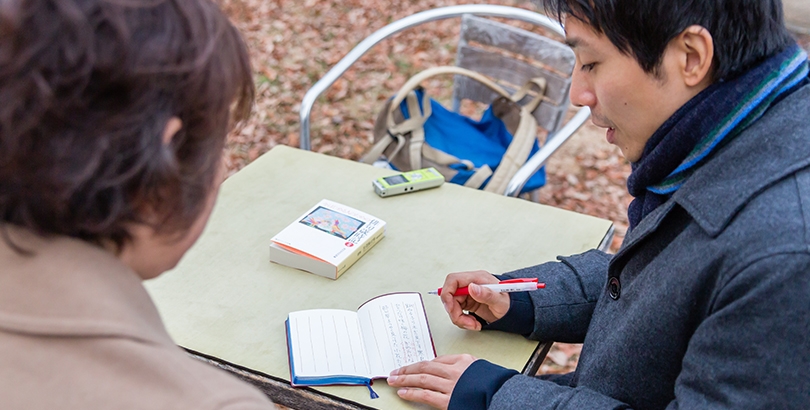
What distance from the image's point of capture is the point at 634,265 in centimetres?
126

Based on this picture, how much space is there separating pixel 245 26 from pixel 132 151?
19.4 feet

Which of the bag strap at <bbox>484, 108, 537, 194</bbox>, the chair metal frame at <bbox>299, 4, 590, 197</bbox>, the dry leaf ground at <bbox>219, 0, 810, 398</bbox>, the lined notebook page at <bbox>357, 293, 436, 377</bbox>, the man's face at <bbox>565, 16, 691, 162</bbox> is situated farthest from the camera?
the dry leaf ground at <bbox>219, 0, 810, 398</bbox>

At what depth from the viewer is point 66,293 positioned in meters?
0.67

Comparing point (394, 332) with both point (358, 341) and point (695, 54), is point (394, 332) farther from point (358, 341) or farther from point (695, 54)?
point (695, 54)

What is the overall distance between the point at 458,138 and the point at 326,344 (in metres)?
1.58

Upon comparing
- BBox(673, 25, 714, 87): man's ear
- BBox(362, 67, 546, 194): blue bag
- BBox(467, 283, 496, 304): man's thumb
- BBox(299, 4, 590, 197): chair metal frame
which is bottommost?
BBox(362, 67, 546, 194): blue bag

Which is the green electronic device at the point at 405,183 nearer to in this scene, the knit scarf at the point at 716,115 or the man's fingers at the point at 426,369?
the man's fingers at the point at 426,369

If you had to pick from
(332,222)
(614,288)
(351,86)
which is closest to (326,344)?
(332,222)

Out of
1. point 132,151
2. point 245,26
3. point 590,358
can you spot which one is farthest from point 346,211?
point 245,26

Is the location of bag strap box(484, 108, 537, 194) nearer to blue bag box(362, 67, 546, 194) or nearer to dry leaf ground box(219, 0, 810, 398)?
blue bag box(362, 67, 546, 194)

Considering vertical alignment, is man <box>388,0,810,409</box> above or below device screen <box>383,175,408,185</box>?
above

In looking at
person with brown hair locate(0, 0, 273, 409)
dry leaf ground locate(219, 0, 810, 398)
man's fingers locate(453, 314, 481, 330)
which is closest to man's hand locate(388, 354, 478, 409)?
man's fingers locate(453, 314, 481, 330)

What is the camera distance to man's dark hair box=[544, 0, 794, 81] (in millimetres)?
1099

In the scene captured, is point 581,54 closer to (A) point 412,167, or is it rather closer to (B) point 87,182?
(B) point 87,182
